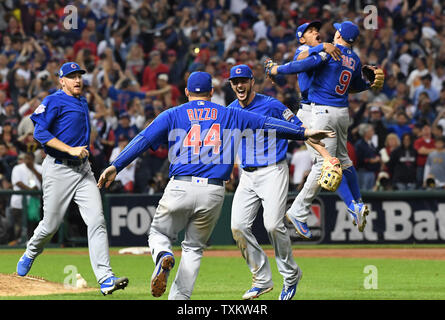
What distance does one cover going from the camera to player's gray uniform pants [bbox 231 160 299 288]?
953 centimetres

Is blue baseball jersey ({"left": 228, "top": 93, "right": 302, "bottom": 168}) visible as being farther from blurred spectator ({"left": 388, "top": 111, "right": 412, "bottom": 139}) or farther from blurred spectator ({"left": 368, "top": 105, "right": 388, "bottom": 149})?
blurred spectator ({"left": 388, "top": 111, "right": 412, "bottom": 139})

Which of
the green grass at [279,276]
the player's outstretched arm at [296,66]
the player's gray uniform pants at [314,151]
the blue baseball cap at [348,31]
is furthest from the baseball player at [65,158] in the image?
the blue baseball cap at [348,31]

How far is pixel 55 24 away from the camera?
74.6 feet

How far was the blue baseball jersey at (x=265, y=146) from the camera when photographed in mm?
9805

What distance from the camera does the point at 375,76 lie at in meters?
11.2

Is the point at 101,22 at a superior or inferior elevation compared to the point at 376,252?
superior

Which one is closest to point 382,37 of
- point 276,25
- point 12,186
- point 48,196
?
point 276,25

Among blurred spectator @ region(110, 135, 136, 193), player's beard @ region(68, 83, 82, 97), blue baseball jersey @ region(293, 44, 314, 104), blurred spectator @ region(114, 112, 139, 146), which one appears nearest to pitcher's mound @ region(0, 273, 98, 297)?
player's beard @ region(68, 83, 82, 97)

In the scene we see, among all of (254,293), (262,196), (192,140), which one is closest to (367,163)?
(262,196)

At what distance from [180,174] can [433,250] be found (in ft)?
32.1

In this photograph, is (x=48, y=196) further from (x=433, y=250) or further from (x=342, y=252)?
(x=433, y=250)

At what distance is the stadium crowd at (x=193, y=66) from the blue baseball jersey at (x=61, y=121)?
5.69 m

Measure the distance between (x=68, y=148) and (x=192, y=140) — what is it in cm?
239

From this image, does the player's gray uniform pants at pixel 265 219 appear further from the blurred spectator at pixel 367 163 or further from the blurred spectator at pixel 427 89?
the blurred spectator at pixel 427 89
